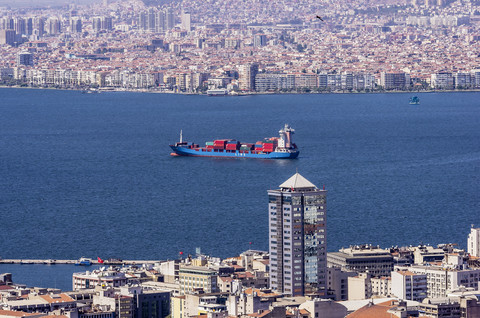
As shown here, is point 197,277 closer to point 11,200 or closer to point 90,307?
point 90,307

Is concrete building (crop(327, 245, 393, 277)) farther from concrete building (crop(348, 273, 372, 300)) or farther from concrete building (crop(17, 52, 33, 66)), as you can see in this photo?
concrete building (crop(17, 52, 33, 66))

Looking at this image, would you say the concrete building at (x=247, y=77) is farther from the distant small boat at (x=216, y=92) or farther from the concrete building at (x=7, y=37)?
the concrete building at (x=7, y=37)

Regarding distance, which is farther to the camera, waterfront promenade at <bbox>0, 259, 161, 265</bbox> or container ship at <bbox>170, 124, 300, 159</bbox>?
container ship at <bbox>170, 124, 300, 159</bbox>

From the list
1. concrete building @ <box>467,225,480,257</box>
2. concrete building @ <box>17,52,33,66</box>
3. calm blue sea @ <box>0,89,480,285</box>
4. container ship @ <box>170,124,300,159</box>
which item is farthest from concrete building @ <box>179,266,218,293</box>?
concrete building @ <box>17,52,33,66</box>

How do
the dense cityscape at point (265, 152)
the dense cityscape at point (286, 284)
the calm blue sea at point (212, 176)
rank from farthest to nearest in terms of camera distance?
the calm blue sea at point (212, 176) < the dense cityscape at point (265, 152) < the dense cityscape at point (286, 284)

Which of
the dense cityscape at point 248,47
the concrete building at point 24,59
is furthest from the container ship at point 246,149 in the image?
the concrete building at point 24,59
